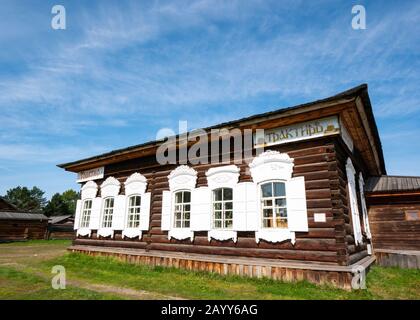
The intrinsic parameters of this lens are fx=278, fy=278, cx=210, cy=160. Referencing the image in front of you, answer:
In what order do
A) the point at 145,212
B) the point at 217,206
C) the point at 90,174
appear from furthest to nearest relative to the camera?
the point at 90,174, the point at 145,212, the point at 217,206

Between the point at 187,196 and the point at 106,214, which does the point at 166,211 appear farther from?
the point at 106,214

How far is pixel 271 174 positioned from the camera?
7910 millimetres

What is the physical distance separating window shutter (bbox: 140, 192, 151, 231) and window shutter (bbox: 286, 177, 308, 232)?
5.49 meters

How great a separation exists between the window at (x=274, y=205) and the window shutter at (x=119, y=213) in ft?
20.3

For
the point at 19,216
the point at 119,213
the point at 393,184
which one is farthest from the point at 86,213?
the point at 19,216

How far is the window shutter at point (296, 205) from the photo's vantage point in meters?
7.18

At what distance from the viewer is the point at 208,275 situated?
8.09m

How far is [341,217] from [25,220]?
33.7m

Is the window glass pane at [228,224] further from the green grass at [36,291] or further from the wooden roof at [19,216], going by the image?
the wooden roof at [19,216]

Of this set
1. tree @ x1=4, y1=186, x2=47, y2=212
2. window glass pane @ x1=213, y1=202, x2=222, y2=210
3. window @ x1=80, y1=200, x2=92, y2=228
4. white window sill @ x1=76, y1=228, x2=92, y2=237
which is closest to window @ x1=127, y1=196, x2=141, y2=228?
white window sill @ x1=76, y1=228, x2=92, y2=237

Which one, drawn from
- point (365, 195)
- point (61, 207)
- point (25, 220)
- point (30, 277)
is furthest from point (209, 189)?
point (61, 207)

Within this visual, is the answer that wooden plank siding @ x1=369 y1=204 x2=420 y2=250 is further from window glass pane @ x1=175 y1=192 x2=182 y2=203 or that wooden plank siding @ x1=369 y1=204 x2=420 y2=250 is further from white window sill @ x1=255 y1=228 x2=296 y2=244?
window glass pane @ x1=175 y1=192 x2=182 y2=203

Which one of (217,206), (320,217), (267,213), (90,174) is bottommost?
(320,217)

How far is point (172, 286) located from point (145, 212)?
4204 millimetres
